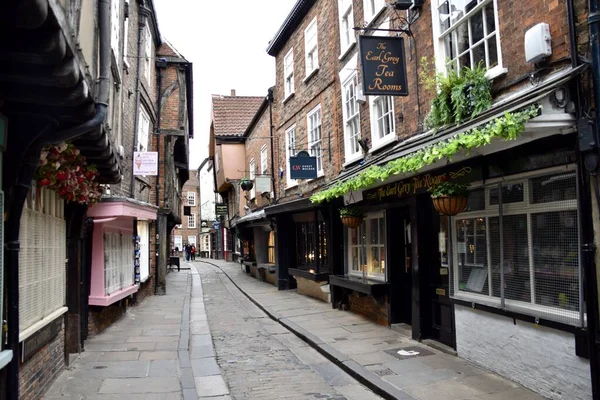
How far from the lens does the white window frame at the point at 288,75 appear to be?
1634 cm

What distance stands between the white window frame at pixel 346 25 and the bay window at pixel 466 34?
13.2 feet

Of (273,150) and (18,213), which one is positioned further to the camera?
(273,150)

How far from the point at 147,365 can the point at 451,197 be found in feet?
16.5

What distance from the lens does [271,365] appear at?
758 cm

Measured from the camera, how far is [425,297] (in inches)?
327

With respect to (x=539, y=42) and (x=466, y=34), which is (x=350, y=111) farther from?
(x=539, y=42)

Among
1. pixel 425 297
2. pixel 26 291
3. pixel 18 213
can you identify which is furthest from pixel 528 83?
pixel 26 291

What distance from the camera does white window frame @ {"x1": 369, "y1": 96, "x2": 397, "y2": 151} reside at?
9.41 meters

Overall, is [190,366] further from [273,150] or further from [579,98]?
[273,150]

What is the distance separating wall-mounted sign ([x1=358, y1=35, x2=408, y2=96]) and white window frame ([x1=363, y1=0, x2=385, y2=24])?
2073 millimetres

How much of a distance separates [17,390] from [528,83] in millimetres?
6102

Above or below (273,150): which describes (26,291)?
below

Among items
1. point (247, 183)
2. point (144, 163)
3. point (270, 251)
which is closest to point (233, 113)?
point (247, 183)

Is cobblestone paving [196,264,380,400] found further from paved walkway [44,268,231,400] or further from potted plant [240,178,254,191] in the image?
potted plant [240,178,254,191]
